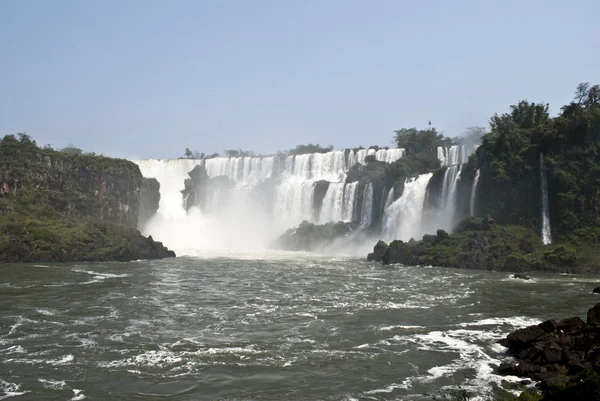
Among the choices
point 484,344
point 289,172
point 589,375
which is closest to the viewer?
point 589,375

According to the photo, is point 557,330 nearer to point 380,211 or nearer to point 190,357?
point 190,357

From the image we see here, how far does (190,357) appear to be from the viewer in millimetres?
16859

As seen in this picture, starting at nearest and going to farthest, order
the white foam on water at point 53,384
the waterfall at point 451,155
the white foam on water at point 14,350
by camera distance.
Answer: the white foam on water at point 53,384, the white foam on water at point 14,350, the waterfall at point 451,155

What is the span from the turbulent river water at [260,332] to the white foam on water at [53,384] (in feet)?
0.09

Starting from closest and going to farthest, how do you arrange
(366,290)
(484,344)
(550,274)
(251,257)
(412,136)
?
1. (484,344)
2. (366,290)
3. (550,274)
4. (251,257)
5. (412,136)

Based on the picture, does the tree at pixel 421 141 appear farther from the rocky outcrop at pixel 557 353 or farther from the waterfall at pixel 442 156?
the rocky outcrop at pixel 557 353

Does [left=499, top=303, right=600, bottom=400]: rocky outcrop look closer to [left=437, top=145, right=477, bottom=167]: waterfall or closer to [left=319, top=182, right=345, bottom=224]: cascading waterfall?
[left=319, top=182, right=345, bottom=224]: cascading waterfall

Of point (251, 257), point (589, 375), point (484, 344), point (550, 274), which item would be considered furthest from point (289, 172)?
point (589, 375)

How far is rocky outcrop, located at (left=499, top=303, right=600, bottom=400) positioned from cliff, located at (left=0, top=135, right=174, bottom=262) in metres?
39.7

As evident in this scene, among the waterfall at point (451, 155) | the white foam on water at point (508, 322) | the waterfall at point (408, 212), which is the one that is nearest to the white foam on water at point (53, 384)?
the white foam on water at point (508, 322)

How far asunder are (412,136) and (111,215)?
5039 cm

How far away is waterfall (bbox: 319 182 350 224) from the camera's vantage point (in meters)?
70.3

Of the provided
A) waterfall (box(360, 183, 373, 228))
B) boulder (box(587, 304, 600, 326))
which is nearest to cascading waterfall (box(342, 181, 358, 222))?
waterfall (box(360, 183, 373, 228))

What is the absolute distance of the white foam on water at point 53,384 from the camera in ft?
46.3
